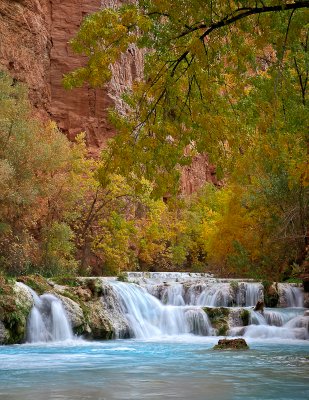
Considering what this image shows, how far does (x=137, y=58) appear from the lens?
58.1 metres

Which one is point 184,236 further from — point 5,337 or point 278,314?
point 5,337

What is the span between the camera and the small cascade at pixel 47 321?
17281 millimetres

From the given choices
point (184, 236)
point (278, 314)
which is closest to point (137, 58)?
point (184, 236)

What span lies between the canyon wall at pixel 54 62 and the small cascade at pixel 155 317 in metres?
25.4

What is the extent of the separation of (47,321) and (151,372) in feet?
26.7

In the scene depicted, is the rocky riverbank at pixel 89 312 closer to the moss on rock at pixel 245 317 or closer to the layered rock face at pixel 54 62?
the moss on rock at pixel 245 317

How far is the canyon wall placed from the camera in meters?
43.7

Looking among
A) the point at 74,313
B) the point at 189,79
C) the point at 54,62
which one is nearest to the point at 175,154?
the point at 189,79

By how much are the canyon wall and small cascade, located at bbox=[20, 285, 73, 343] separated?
27332 millimetres

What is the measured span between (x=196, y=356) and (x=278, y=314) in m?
8.09

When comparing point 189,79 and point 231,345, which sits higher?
point 189,79

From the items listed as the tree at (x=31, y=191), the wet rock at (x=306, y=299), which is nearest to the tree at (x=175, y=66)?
the wet rock at (x=306, y=299)

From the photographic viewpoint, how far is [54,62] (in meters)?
48.6

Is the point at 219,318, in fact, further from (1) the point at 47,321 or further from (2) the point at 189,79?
(2) the point at 189,79
